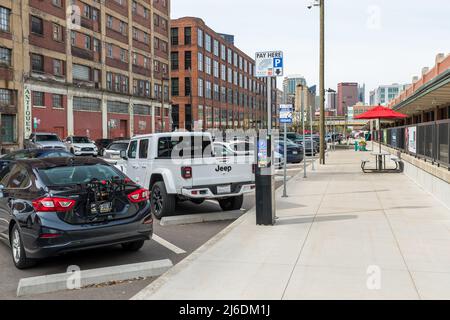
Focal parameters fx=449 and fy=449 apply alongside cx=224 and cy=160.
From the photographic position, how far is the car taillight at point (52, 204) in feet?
19.3

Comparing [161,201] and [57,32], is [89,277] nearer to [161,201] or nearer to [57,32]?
[161,201]

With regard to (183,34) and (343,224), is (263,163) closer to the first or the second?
(343,224)

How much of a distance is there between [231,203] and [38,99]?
34.5 metres

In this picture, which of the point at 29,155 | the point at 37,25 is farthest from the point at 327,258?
the point at 37,25

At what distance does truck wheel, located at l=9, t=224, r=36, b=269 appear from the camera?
609cm

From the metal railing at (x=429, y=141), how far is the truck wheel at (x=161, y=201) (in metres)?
6.32

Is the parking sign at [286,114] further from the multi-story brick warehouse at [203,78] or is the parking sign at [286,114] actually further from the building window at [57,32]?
the multi-story brick warehouse at [203,78]

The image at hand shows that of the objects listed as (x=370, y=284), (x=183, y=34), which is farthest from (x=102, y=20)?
(x=370, y=284)

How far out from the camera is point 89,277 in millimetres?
5621

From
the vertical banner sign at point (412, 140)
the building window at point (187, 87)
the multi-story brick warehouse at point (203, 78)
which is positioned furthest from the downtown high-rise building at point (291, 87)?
the building window at point (187, 87)

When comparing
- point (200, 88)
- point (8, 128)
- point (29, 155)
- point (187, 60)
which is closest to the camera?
point (29, 155)

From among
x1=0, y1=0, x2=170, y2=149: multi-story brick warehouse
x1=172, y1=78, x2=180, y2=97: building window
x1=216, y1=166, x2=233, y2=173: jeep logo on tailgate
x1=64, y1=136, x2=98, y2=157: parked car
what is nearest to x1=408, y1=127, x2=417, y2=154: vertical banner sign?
x1=216, y1=166, x2=233, y2=173: jeep logo on tailgate

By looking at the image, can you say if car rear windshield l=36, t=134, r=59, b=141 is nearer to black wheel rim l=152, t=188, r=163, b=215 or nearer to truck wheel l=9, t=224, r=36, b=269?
black wheel rim l=152, t=188, r=163, b=215
